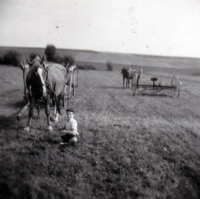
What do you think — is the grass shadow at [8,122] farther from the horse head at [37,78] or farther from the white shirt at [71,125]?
the white shirt at [71,125]

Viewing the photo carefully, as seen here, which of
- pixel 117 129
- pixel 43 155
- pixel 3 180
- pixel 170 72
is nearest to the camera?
pixel 3 180

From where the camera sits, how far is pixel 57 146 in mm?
4570

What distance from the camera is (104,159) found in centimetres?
423

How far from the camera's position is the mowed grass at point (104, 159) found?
338 centimetres

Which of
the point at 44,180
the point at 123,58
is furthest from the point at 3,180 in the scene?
the point at 123,58

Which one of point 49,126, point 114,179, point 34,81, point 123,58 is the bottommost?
point 114,179

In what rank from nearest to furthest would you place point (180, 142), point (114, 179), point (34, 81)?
point (114, 179) → point (34, 81) → point (180, 142)

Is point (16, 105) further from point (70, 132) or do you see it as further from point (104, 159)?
point (104, 159)

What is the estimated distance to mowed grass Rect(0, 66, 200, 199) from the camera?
3.38 metres

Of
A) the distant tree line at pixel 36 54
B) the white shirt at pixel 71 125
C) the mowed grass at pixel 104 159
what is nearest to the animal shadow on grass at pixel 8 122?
the mowed grass at pixel 104 159

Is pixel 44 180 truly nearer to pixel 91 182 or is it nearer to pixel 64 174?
pixel 64 174

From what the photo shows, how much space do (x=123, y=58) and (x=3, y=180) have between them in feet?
86.1

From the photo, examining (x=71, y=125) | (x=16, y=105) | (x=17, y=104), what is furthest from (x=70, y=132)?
A: (x=17, y=104)

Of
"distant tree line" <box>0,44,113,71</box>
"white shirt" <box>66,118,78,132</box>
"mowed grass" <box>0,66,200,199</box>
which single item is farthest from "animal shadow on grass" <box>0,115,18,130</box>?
"distant tree line" <box>0,44,113,71</box>
